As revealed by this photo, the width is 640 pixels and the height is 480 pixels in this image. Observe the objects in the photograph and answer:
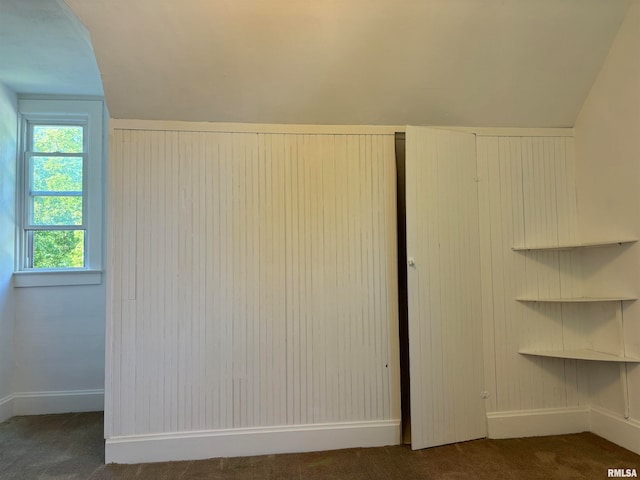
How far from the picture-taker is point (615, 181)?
7.85ft

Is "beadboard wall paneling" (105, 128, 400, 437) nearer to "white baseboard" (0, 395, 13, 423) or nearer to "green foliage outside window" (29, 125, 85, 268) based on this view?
"green foliage outside window" (29, 125, 85, 268)

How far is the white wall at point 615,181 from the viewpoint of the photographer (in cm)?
227

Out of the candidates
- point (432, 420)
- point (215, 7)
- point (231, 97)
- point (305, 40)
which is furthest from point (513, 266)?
point (215, 7)

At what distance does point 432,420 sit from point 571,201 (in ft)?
5.83

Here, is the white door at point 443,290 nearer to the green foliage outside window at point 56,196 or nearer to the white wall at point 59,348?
the white wall at point 59,348

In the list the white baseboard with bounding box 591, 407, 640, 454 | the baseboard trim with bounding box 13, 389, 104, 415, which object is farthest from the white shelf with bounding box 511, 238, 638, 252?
the baseboard trim with bounding box 13, 389, 104, 415

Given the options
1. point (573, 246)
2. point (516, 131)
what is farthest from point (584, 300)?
point (516, 131)

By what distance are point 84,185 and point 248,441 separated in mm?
2454

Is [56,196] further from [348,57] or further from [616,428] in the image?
[616,428]

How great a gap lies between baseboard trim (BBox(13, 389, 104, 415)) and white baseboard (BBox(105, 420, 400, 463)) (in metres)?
1.05

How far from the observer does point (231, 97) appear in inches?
90.0

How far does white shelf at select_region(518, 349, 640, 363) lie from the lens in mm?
2275

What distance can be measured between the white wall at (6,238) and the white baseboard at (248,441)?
1.38 meters

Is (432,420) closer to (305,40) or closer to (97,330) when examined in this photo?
(305,40)
